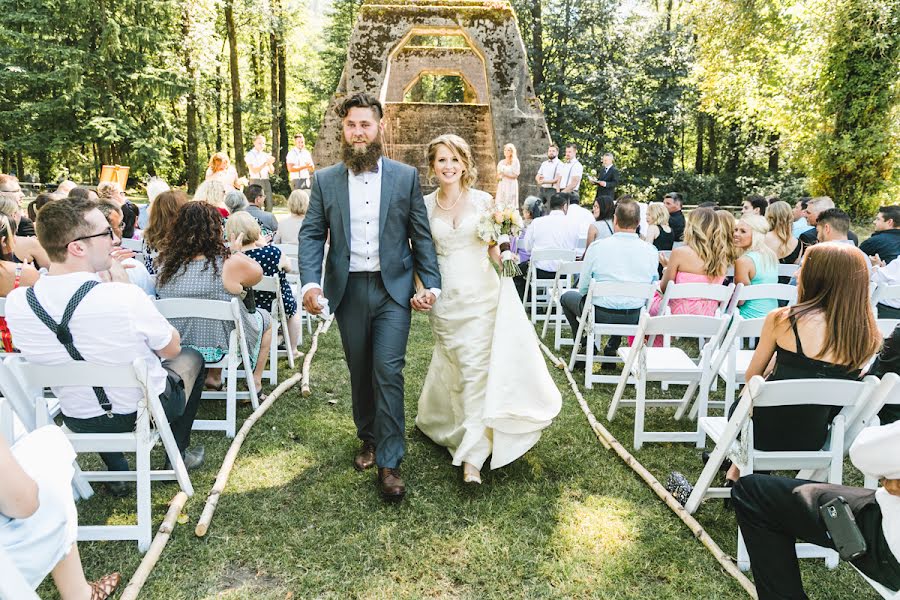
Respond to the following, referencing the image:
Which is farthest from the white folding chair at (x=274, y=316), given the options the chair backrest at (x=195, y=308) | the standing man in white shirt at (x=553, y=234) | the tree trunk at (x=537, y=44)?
the tree trunk at (x=537, y=44)

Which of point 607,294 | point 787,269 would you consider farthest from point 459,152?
point 787,269

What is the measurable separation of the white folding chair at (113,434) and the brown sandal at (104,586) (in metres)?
0.26

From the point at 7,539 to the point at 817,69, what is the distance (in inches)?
788

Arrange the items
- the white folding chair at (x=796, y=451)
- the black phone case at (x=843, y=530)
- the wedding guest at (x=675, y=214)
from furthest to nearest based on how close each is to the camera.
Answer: the wedding guest at (x=675, y=214) < the white folding chair at (x=796, y=451) < the black phone case at (x=843, y=530)

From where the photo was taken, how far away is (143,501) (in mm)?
3117

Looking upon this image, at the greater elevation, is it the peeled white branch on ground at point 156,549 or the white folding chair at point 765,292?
the white folding chair at point 765,292

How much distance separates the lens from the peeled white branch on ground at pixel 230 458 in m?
3.33

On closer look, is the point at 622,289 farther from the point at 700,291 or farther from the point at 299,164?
the point at 299,164

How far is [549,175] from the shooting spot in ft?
49.0

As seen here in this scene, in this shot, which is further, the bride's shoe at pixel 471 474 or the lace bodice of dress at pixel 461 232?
the lace bodice of dress at pixel 461 232

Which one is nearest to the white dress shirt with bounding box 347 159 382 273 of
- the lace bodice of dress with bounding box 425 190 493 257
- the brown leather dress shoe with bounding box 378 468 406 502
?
the lace bodice of dress with bounding box 425 190 493 257

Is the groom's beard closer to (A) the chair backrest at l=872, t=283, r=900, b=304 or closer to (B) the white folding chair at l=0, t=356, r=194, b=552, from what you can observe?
(B) the white folding chair at l=0, t=356, r=194, b=552

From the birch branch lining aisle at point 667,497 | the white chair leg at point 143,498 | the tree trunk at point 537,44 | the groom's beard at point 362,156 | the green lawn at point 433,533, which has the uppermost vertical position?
the tree trunk at point 537,44

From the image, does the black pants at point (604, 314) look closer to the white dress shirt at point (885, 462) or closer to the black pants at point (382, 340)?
the black pants at point (382, 340)
